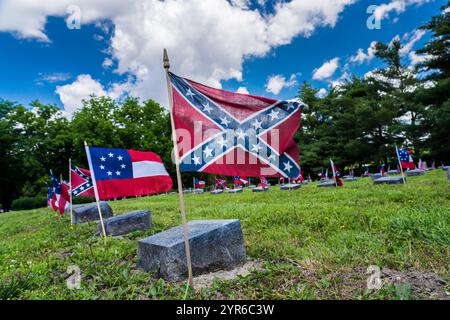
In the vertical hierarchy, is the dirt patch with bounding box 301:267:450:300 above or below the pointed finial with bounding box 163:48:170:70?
below

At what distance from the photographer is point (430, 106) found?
27312mm

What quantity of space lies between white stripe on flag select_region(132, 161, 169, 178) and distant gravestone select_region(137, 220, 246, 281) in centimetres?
257

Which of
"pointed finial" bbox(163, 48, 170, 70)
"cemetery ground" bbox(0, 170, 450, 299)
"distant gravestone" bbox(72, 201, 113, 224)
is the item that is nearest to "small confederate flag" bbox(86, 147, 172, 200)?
"cemetery ground" bbox(0, 170, 450, 299)

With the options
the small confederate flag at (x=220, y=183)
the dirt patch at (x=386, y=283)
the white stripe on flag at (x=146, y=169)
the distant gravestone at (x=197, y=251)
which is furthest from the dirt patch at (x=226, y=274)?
the small confederate flag at (x=220, y=183)

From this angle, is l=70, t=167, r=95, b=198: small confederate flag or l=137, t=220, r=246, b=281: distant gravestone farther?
l=70, t=167, r=95, b=198: small confederate flag

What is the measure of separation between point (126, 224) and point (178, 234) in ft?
10.3

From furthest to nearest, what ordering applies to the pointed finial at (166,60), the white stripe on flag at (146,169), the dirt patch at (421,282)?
1. the white stripe on flag at (146,169)
2. the pointed finial at (166,60)
3. the dirt patch at (421,282)

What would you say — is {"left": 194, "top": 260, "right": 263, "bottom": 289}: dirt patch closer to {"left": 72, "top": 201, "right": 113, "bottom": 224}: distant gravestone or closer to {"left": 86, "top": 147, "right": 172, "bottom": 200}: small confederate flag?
{"left": 86, "top": 147, "right": 172, "bottom": 200}: small confederate flag

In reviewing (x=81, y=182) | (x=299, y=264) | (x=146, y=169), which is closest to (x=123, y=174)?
(x=146, y=169)

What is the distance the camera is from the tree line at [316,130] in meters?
29.4

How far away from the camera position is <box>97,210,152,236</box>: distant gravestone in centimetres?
627

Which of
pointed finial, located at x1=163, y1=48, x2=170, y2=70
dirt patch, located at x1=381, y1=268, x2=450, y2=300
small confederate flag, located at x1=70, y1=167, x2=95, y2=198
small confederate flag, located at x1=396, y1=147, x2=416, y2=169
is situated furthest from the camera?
small confederate flag, located at x1=396, y1=147, x2=416, y2=169

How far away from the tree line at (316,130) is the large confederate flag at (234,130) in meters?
29.5

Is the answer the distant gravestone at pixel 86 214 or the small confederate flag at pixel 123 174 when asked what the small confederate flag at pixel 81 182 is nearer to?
the distant gravestone at pixel 86 214
